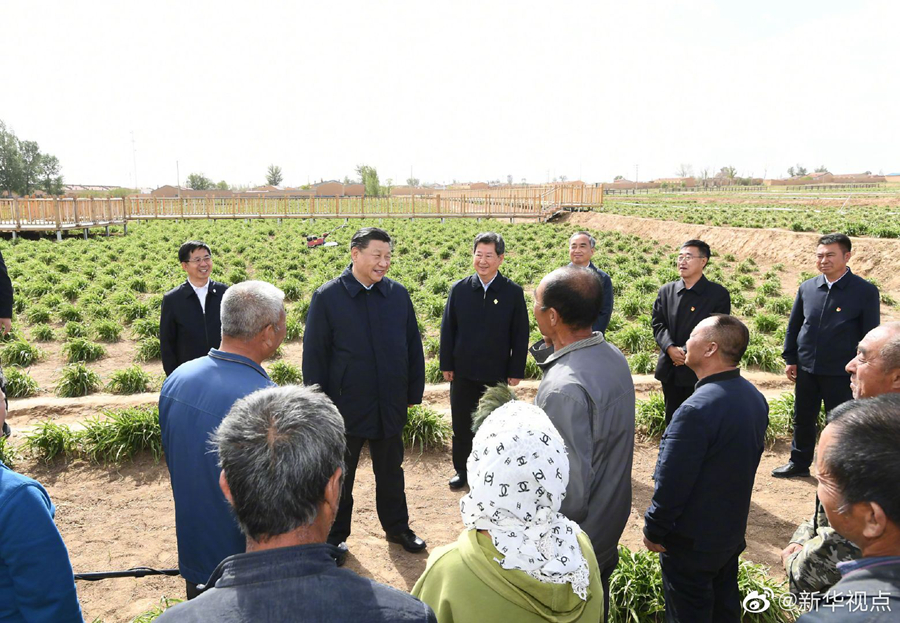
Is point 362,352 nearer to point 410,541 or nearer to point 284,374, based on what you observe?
point 410,541

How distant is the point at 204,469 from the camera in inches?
95.1

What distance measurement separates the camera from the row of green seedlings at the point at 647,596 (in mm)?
3412

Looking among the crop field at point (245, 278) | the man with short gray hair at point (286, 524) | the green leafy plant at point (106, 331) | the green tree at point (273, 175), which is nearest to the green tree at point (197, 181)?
the green tree at point (273, 175)

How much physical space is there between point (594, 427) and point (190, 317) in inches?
143

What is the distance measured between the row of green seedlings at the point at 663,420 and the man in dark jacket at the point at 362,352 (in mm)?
3198

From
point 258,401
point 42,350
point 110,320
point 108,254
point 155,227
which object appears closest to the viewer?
point 258,401

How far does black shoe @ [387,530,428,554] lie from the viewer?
14.0ft

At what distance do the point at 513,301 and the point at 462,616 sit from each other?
11.8 ft

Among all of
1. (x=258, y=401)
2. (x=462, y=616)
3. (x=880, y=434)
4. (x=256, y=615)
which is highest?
(x=258, y=401)

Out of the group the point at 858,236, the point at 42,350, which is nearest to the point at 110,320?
the point at 42,350

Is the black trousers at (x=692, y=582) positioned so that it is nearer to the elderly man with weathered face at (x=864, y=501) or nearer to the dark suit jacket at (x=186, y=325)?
the elderly man with weathered face at (x=864, y=501)

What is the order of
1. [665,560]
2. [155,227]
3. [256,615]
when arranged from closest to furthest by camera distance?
[256,615] → [665,560] → [155,227]

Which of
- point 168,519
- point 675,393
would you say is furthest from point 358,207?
point 168,519

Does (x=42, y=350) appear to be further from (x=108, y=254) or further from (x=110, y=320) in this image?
(x=108, y=254)
